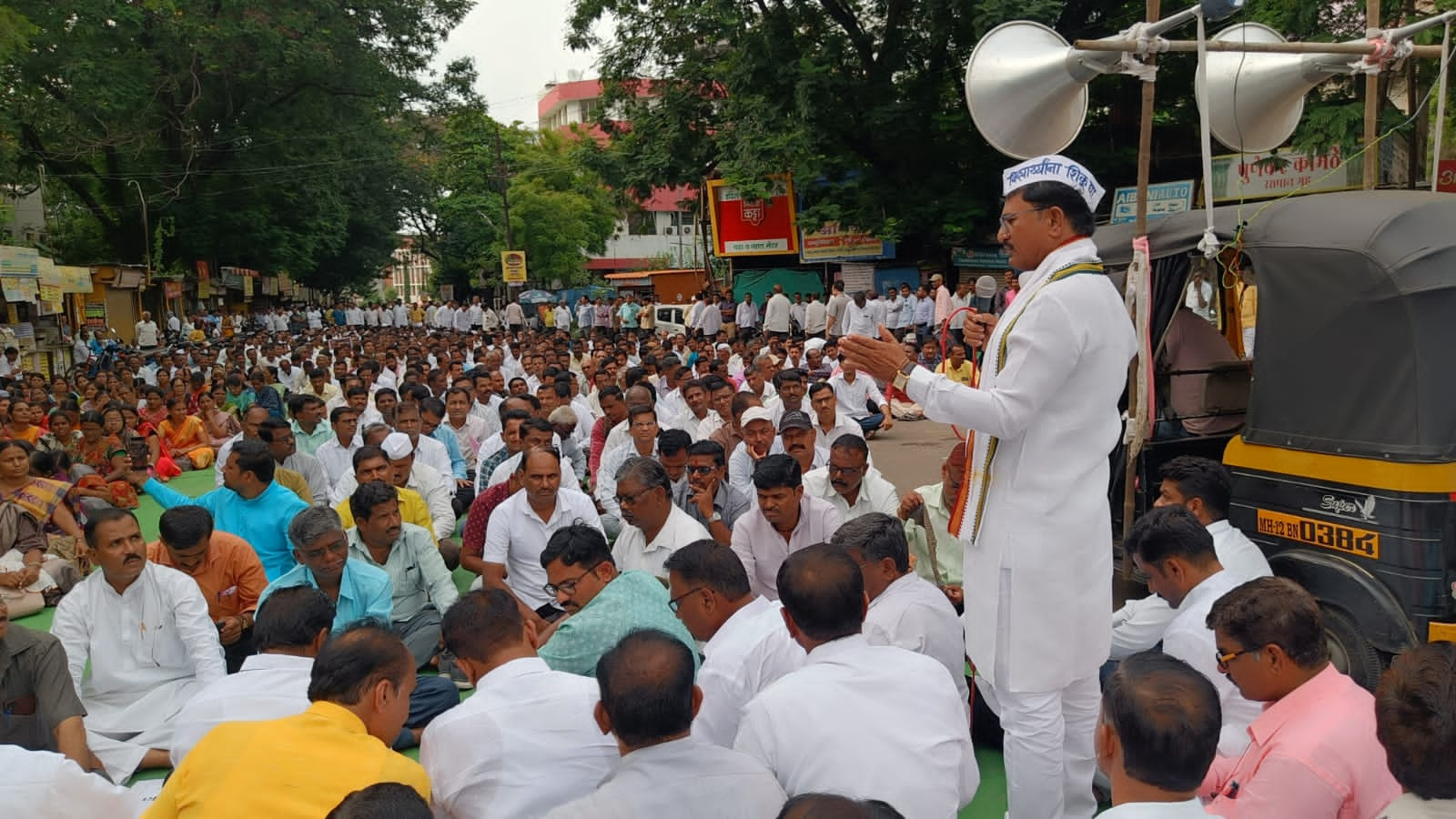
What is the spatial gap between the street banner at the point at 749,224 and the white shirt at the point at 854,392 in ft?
41.8

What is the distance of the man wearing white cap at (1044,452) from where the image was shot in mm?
2980

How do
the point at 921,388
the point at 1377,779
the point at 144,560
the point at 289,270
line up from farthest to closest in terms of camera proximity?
1. the point at 289,270
2. the point at 144,560
3. the point at 921,388
4. the point at 1377,779

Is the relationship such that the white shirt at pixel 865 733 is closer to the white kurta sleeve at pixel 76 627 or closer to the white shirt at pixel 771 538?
the white shirt at pixel 771 538

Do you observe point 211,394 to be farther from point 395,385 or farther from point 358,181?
point 358,181

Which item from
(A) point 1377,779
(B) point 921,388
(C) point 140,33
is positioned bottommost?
(A) point 1377,779

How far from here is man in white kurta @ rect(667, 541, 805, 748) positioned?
10.3ft

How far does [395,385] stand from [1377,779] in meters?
11.5

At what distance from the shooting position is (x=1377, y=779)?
8.40 ft

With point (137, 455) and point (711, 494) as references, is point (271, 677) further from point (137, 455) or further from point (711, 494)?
point (137, 455)

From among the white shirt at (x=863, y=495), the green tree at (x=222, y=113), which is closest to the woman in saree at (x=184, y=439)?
the white shirt at (x=863, y=495)

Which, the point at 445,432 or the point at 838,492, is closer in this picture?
the point at 838,492

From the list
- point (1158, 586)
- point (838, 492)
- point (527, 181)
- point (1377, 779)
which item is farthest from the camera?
point (527, 181)

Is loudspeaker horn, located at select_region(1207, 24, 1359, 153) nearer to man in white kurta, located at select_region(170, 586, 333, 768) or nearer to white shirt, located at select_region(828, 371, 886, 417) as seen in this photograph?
man in white kurta, located at select_region(170, 586, 333, 768)

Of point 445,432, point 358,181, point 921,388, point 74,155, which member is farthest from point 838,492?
point 358,181
